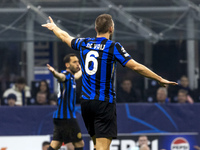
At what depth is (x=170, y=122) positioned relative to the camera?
9.62 metres

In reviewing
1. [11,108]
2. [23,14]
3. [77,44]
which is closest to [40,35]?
[23,14]

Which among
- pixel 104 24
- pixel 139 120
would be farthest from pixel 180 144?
pixel 104 24

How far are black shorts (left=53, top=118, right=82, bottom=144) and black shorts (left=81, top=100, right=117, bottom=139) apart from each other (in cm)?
284

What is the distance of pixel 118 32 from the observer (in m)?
10.6

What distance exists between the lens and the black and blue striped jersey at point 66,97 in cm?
823

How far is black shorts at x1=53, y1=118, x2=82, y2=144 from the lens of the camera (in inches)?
323

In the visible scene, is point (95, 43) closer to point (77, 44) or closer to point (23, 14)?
point (77, 44)

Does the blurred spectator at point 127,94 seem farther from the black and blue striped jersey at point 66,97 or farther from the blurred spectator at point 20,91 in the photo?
the black and blue striped jersey at point 66,97

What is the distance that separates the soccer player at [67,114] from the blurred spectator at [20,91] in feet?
6.53

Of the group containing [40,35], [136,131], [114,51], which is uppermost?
[40,35]

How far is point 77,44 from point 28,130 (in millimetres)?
4331

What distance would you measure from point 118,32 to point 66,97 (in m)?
2.73

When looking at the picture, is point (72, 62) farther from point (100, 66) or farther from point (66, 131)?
point (100, 66)

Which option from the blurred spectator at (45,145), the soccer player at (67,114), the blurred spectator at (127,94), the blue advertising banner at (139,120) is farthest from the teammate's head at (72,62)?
the blurred spectator at (127,94)
